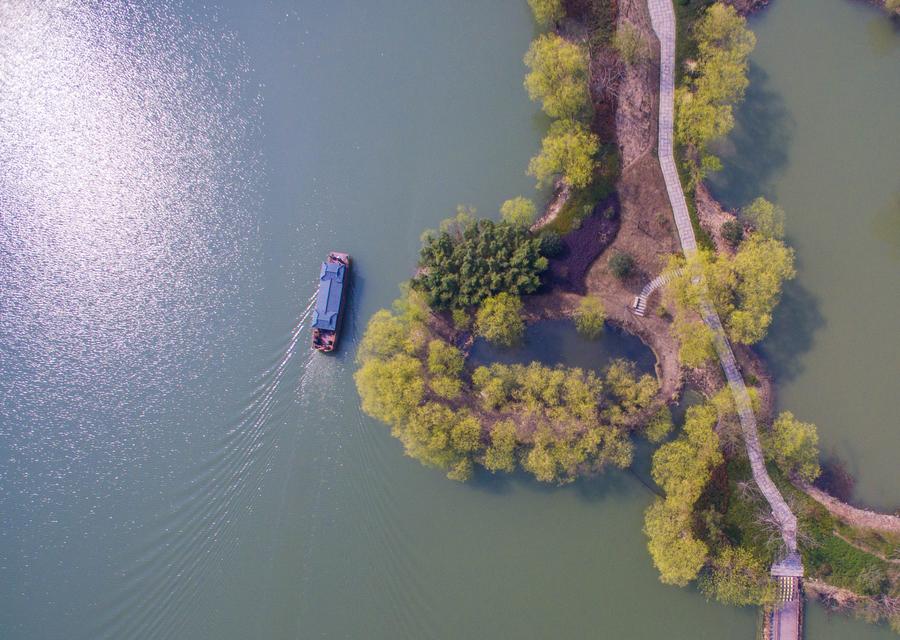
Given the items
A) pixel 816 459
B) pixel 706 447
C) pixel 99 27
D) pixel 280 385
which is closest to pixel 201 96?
pixel 99 27

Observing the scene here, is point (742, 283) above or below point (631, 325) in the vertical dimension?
above

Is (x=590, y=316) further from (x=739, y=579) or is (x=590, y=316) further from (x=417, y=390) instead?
(x=739, y=579)

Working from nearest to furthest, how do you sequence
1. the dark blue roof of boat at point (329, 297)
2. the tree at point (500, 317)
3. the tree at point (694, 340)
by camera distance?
the tree at point (694, 340) → the tree at point (500, 317) → the dark blue roof of boat at point (329, 297)

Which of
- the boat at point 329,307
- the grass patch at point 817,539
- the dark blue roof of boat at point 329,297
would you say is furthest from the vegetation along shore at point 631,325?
the dark blue roof of boat at point 329,297

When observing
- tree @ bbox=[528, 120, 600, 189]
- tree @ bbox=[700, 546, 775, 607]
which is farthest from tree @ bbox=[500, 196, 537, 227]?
tree @ bbox=[700, 546, 775, 607]

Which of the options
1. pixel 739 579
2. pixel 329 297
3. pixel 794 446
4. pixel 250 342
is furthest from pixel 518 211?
pixel 739 579

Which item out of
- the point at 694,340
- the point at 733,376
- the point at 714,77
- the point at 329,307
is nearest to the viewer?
the point at 694,340

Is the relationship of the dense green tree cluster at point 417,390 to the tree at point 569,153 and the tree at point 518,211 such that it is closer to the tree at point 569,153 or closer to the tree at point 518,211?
the tree at point 518,211

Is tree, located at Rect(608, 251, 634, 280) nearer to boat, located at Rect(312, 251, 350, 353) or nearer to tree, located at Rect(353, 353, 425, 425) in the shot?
tree, located at Rect(353, 353, 425, 425)
